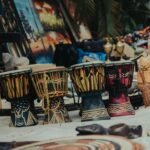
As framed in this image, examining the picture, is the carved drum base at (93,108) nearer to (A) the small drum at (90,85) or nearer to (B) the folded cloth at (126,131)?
(A) the small drum at (90,85)

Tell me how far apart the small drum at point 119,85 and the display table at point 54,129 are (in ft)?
0.43

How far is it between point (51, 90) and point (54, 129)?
0.52 meters

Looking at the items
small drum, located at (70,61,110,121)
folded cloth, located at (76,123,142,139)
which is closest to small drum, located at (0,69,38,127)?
small drum, located at (70,61,110,121)

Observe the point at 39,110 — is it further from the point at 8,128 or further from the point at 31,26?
the point at 31,26

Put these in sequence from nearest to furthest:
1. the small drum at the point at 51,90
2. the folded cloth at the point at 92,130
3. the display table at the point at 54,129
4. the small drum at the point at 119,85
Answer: the folded cloth at the point at 92,130 → the display table at the point at 54,129 → the small drum at the point at 51,90 → the small drum at the point at 119,85

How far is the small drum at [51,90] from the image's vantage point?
4266mm

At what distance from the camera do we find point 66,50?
28.8 feet

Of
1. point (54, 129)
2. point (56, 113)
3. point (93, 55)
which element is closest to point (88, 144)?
point (54, 129)

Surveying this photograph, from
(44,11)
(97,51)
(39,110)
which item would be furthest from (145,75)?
(44,11)

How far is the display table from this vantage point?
11.5 feet

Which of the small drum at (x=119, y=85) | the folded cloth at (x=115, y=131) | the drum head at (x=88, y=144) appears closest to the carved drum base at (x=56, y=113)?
the small drum at (x=119, y=85)

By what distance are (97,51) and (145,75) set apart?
4721mm

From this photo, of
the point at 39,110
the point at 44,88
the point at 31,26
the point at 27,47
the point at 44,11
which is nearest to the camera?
the point at 44,88

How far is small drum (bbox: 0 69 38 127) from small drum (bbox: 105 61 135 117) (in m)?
0.66
